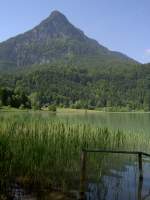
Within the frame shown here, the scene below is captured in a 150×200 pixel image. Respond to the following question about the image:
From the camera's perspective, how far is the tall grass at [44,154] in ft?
36.1

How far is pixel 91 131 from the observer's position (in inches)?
661

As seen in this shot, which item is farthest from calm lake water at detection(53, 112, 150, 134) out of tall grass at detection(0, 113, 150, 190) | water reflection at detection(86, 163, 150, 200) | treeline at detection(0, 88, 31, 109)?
treeline at detection(0, 88, 31, 109)

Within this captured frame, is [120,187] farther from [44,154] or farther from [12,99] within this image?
[12,99]

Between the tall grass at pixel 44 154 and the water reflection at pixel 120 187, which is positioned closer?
the water reflection at pixel 120 187

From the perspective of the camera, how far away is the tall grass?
11008mm

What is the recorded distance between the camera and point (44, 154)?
1180cm

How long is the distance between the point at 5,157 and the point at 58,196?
6.99ft

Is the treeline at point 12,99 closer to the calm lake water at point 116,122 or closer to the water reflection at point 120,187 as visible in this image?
the calm lake water at point 116,122

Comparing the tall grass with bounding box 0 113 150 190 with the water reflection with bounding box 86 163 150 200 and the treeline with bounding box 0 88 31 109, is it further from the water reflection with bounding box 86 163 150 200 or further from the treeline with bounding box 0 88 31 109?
the treeline with bounding box 0 88 31 109

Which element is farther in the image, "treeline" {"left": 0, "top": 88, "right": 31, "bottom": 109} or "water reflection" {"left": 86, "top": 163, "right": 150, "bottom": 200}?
"treeline" {"left": 0, "top": 88, "right": 31, "bottom": 109}

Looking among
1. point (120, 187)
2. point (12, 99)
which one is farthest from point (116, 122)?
point (12, 99)

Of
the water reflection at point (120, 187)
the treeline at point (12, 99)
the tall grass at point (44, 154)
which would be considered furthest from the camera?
the treeline at point (12, 99)

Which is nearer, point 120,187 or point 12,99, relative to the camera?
point 120,187

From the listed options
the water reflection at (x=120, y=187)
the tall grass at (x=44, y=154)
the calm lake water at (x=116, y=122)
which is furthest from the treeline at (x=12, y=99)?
the water reflection at (x=120, y=187)
